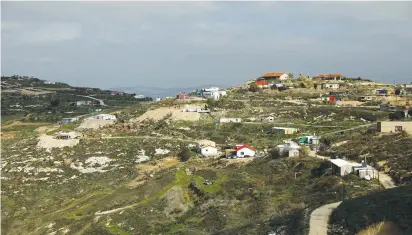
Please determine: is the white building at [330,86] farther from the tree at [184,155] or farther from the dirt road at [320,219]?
the dirt road at [320,219]

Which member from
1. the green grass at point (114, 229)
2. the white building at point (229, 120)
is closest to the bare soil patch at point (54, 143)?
the white building at point (229, 120)

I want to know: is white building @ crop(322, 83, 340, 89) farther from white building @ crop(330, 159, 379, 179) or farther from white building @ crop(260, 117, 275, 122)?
white building @ crop(330, 159, 379, 179)

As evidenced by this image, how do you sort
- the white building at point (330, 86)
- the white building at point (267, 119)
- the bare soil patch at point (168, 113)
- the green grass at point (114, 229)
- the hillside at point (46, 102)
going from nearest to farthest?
the green grass at point (114, 229) < the white building at point (267, 119) < the bare soil patch at point (168, 113) < the white building at point (330, 86) < the hillside at point (46, 102)

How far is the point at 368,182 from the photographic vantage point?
33.6 meters

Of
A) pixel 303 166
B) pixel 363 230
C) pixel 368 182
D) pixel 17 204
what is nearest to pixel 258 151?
pixel 303 166

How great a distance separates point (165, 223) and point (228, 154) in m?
20.6

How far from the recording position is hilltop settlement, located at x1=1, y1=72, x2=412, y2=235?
3031cm

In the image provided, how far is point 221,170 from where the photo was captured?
154 ft

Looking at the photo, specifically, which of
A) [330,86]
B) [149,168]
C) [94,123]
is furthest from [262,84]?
[149,168]

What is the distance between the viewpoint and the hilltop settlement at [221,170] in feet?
99.5

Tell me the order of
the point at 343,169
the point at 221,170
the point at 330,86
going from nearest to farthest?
1. the point at 343,169
2. the point at 221,170
3. the point at 330,86

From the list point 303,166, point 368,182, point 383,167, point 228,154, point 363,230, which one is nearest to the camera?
point 363,230

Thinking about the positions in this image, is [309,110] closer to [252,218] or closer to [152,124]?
[152,124]

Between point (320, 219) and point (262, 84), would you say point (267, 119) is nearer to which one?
point (262, 84)
